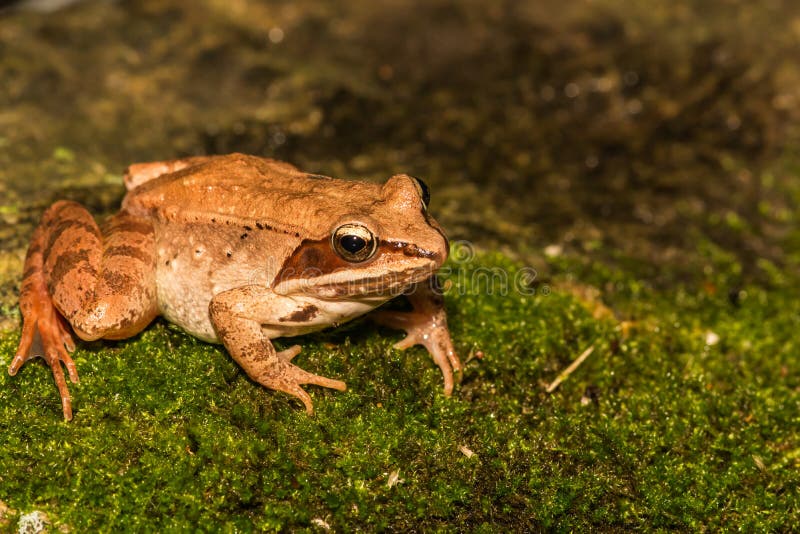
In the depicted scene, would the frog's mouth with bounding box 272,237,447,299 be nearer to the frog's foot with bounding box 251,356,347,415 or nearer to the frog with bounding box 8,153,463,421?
the frog with bounding box 8,153,463,421

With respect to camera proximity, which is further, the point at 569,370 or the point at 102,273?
the point at 569,370

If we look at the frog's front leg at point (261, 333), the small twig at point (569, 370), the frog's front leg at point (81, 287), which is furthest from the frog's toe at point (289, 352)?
the small twig at point (569, 370)

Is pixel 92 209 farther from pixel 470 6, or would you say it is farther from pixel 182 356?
pixel 470 6

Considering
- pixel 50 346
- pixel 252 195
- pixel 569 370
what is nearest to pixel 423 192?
pixel 252 195

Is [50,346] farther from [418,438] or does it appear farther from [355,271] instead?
[418,438]

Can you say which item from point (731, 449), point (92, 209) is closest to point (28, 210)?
point (92, 209)
